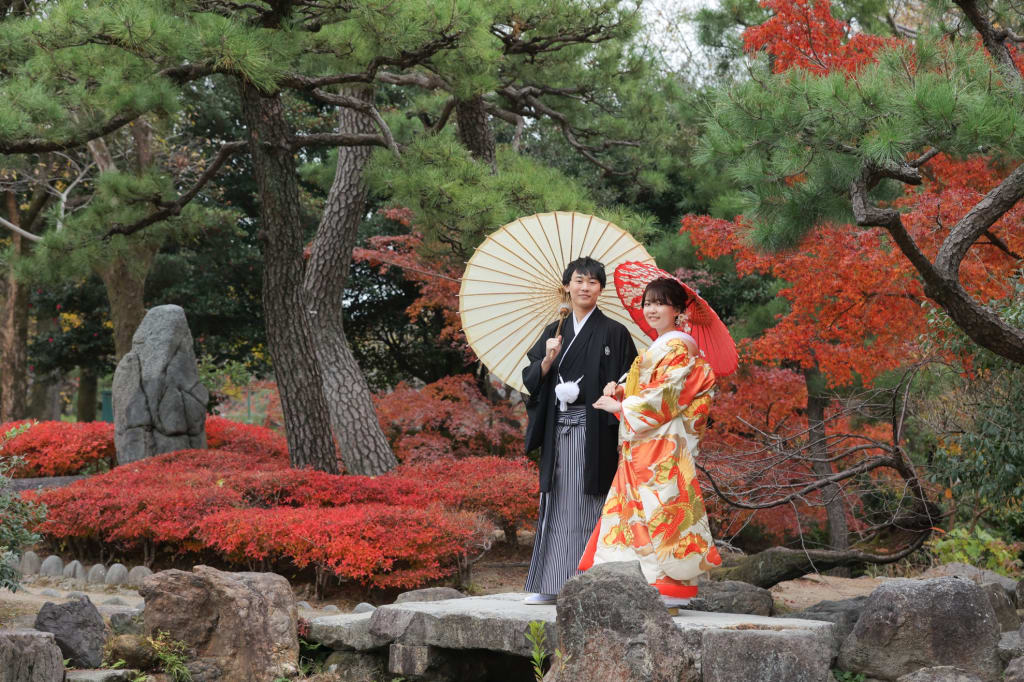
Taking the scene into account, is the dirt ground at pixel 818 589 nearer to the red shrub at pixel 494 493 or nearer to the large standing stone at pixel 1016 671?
the red shrub at pixel 494 493

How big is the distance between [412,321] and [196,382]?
3.65 meters

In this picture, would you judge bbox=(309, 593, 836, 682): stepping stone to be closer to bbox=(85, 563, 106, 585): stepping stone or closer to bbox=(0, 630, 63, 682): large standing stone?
bbox=(0, 630, 63, 682): large standing stone

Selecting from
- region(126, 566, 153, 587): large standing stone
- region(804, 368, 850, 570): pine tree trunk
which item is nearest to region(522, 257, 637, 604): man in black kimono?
region(126, 566, 153, 587): large standing stone

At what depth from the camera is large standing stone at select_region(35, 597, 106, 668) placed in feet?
14.6

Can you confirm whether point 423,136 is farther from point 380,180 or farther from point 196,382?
point 196,382

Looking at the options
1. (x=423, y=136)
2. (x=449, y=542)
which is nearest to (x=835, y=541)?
(x=449, y=542)

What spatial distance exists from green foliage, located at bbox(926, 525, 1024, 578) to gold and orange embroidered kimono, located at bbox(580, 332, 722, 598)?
5.04m

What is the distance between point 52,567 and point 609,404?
16.7 ft

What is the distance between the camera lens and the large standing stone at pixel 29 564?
23.6 feet

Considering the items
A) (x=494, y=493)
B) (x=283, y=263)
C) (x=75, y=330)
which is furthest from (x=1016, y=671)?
(x=75, y=330)

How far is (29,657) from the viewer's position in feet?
13.0

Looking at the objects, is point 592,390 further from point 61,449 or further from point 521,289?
point 61,449

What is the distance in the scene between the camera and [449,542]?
660 cm

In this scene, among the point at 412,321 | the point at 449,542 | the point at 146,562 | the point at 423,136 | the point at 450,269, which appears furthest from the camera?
the point at 412,321
